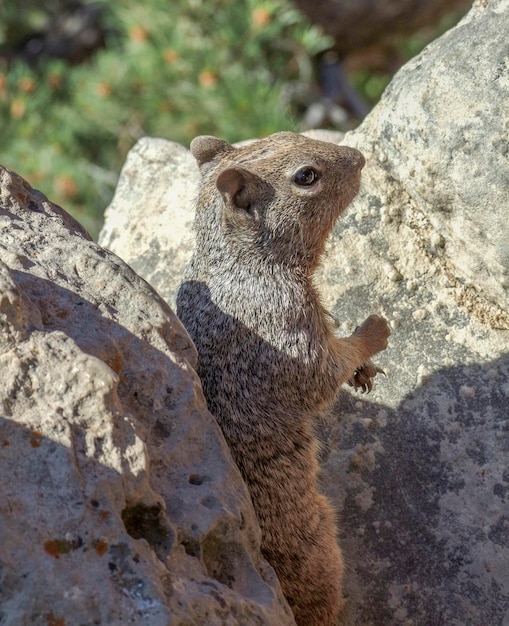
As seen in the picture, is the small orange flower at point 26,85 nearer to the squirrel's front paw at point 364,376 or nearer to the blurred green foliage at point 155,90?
the blurred green foliage at point 155,90

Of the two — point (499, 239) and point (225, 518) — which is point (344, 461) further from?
point (225, 518)

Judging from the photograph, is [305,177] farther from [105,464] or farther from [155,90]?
[155,90]

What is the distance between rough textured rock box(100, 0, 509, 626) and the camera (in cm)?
348

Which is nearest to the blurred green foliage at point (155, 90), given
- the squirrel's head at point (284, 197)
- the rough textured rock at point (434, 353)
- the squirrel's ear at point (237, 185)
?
the rough textured rock at point (434, 353)

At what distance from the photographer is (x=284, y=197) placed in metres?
3.65

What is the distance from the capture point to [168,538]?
238cm

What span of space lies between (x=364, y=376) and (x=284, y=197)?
864 millimetres

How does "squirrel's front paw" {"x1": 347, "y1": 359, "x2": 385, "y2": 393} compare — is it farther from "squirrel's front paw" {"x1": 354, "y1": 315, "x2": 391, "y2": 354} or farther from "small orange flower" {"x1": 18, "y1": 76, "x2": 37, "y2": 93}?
"small orange flower" {"x1": 18, "y1": 76, "x2": 37, "y2": 93}

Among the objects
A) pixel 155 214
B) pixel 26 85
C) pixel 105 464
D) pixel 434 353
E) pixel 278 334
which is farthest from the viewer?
pixel 26 85

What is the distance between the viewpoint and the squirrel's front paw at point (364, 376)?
3867mm

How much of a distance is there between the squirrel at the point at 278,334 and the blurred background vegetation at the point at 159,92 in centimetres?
267

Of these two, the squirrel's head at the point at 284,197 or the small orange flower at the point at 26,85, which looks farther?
the small orange flower at the point at 26,85

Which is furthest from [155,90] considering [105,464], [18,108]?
[105,464]

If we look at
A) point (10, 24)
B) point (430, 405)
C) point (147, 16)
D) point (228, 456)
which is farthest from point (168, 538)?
point (10, 24)
